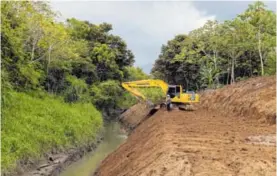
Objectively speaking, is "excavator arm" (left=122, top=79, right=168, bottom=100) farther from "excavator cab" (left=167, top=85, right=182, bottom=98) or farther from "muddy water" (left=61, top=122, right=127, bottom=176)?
"muddy water" (left=61, top=122, right=127, bottom=176)

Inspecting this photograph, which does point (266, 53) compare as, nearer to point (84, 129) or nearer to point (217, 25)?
point (217, 25)

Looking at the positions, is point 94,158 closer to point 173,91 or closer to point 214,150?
point 173,91

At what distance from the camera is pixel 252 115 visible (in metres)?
19.8

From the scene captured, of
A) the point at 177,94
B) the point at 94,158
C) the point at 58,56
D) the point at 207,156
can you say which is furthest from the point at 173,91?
the point at 207,156

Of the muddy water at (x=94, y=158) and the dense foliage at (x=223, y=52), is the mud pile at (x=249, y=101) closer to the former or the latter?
the muddy water at (x=94, y=158)

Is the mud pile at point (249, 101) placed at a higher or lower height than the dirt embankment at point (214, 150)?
higher

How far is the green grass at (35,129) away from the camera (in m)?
16.0

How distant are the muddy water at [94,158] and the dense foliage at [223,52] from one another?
14657 millimetres

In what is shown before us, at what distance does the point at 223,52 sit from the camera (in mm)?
42844

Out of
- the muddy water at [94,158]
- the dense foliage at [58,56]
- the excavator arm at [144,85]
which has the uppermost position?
the dense foliage at [58,56]

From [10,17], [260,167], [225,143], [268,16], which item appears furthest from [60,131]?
[268,16]

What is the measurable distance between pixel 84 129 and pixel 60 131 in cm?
491

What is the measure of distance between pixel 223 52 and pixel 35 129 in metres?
28.2

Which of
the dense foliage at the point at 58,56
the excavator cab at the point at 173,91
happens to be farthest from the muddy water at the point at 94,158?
the excavator cab at the point at 173,91
